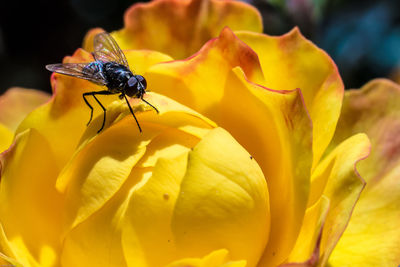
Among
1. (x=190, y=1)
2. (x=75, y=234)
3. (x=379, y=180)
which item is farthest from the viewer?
(x=190, y=1)

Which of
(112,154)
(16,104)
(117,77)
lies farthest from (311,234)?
(16,104)

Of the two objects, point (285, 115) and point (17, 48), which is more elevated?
point (285, 115)

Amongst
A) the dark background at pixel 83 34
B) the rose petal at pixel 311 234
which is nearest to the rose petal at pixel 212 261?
the rose petal at pixel 311 234

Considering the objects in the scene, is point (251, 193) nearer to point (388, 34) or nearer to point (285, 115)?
point (285, 115)

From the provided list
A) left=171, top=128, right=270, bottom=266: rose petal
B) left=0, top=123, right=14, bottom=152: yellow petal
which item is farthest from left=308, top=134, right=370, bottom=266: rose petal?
left=0, top=123, right=14, bottom=152: yellow petal

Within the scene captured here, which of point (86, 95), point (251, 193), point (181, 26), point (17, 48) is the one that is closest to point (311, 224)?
point (251, 193)

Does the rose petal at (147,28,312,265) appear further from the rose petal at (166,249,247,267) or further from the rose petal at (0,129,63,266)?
the rose petal at (0,129,63,266)

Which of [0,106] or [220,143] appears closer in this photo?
[220,143]

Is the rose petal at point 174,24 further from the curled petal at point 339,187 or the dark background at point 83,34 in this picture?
the dark background at point 83,34

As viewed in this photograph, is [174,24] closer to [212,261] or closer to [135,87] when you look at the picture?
[135,87]
